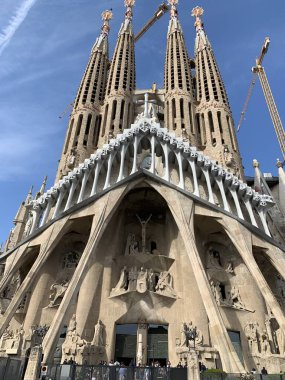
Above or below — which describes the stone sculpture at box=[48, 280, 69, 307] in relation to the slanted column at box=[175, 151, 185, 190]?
below

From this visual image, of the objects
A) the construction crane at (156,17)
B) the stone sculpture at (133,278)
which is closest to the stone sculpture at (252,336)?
the stone sculpture at (133,278)

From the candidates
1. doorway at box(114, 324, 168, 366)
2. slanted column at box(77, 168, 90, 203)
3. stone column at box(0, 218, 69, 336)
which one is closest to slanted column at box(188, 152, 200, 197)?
slanted column at box(77, 168, 90, 203)

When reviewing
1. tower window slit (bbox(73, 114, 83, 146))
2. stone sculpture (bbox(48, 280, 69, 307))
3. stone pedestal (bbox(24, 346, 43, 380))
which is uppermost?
tower window slit (bbox(73, 114, 83, 146))

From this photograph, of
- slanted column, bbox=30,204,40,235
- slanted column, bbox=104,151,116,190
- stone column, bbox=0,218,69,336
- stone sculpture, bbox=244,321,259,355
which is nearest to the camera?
stone column, bbox=0,218,69,336

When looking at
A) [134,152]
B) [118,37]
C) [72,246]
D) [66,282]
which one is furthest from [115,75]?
[66,282]

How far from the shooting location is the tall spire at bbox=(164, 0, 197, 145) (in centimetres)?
3155

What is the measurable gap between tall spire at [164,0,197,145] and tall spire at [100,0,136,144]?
436cm

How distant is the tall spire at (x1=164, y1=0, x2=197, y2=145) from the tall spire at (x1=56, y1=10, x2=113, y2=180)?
7885 mm

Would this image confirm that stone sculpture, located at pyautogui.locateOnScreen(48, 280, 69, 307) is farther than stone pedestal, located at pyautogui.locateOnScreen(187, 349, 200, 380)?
Yes

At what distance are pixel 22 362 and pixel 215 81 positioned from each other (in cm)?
3353

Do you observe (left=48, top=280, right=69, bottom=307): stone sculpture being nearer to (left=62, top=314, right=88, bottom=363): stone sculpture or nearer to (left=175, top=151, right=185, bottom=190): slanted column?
(left=62, top=314, right=88, bottom=363): stone sculpture

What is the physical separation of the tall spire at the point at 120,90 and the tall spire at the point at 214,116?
799 centimetres

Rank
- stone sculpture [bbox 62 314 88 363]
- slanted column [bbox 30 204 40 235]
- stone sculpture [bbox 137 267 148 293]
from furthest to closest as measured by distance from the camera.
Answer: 1. slanted column [bbox 30 204 40 235]
2. stone sculpture [bbox 137 267 148 293]
3. stone sculpture [bbox 62 314 88 363]

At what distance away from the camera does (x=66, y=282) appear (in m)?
22.3
